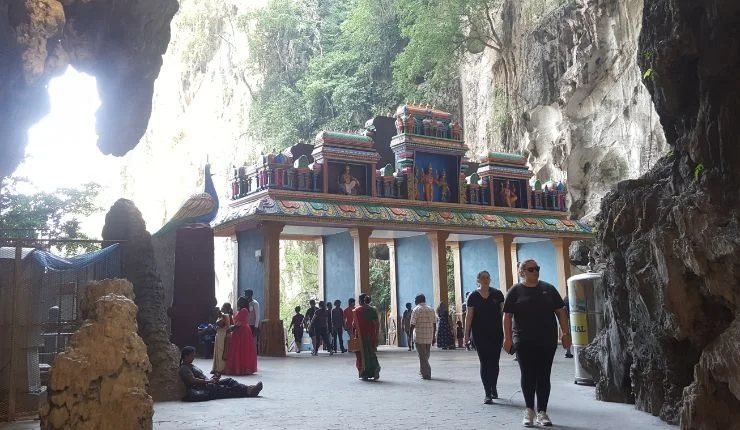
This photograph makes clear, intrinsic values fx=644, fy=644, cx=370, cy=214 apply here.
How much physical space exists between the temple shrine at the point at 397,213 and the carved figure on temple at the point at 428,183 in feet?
0.16

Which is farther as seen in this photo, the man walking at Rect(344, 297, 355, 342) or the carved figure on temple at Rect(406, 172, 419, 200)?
the carved figure on temple at Rect(406, 172, 419, 200)

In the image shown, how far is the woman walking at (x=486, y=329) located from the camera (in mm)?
8352

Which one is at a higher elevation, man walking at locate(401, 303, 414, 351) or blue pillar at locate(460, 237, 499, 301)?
blue pillar at locate(460, 237, 499, 301)

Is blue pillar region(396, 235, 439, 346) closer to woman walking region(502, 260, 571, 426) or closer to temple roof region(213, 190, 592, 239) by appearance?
temple roof region(213, 190, 592, 239)

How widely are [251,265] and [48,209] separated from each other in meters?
7.99

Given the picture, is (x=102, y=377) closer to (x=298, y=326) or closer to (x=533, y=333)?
(x=533, y=333)

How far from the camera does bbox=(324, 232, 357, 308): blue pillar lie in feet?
70.6

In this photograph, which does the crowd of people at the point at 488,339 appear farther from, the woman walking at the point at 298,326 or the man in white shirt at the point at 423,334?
the woman walking at the point at 298,326

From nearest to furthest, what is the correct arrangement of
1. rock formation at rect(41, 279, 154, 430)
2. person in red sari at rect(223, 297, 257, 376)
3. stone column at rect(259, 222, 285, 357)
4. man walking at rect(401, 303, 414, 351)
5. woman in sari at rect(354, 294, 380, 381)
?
rock formation at rect(41, 279, 154, 430)
woman in sari at rect(354, 294, 380, 381)
person in red sari at rect(223, 297, 257, 376)
stone column at rect(259, 222, 285, 357)
man walking at rect(401, 303, 414, 351)

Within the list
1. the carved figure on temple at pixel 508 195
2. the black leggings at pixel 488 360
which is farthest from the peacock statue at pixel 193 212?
the carved figure on temple at pixel 508 195

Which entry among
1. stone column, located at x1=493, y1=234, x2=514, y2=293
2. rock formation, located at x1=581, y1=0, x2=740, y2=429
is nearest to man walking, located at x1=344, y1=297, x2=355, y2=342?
stone column, located at x1=493, y1=234, x2=514, y2=293

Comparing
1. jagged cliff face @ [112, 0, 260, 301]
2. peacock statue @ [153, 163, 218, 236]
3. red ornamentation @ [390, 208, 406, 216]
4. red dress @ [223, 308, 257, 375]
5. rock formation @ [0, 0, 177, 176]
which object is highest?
jagged cliff face @ [112, 0, 260, 301]

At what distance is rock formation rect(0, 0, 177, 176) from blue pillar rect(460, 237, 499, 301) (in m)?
13.8

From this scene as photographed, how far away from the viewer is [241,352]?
1254cm
